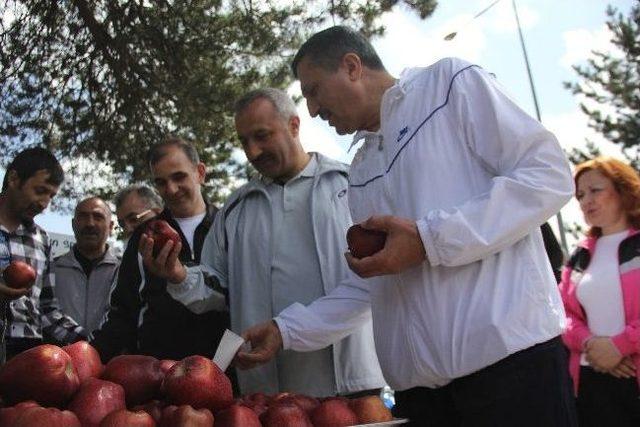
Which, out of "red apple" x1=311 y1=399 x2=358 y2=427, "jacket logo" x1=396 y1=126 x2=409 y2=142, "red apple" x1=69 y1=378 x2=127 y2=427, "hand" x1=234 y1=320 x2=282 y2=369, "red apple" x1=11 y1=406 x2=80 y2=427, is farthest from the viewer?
"hand" x1=234 y1=320 x2=282 y2=369

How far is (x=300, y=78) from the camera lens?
217 cm

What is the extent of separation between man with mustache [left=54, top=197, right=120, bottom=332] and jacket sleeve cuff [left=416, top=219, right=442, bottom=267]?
3285 millimetres

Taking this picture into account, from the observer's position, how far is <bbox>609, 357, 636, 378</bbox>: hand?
10.4 feet

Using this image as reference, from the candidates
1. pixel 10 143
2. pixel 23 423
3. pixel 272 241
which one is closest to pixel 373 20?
pixel 10 143

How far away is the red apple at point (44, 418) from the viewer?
108cm

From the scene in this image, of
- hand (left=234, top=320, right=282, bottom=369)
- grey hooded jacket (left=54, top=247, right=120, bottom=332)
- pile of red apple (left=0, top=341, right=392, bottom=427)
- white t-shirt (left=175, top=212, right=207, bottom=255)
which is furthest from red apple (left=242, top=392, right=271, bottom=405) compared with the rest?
grey hooded jacket (left=54, top=247, right=120, bottom=332)

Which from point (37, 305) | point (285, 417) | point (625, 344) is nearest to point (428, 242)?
point (285, 417)

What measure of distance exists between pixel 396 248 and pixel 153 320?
6.01 ft

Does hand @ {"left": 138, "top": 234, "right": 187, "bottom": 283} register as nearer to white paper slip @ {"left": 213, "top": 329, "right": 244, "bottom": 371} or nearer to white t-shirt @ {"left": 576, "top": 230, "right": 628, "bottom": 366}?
white paper slip @ {"left": 213, "top": 329, "right": 244, "bottom": 371}

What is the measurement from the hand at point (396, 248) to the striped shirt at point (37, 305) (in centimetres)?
261

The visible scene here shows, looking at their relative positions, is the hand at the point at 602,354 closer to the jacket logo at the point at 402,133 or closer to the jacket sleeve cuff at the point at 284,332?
the jacket sleeve cuff at the point at 284,332

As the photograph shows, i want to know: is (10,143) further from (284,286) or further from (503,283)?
(503,283)

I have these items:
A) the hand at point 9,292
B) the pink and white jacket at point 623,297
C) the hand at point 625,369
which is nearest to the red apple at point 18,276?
the hand at point 9,292

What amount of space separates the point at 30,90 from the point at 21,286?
5.63m
